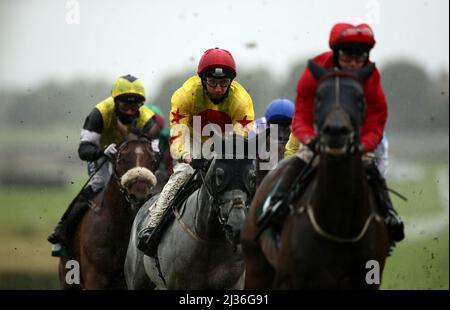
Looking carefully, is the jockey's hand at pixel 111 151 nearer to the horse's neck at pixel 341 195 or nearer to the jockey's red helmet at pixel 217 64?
the jockey's red helmet at pixel 217 64

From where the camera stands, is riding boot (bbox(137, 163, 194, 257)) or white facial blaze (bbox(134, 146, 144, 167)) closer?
riding boot (bbox(137, 163, 194, 257))

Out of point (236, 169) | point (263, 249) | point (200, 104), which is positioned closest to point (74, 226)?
point (200, 104)

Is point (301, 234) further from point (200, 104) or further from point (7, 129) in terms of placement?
point (7, 129)

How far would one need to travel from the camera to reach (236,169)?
9492 millimetres

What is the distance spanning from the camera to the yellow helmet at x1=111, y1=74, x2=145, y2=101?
40.3ft

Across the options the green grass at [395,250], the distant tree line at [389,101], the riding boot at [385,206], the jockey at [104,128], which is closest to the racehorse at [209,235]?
the riding boot at [385,206]

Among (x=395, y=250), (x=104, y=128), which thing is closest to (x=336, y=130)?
(x=104, y=128)

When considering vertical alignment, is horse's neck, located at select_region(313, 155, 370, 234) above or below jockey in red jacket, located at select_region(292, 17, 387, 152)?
below

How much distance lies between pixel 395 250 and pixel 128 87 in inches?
450

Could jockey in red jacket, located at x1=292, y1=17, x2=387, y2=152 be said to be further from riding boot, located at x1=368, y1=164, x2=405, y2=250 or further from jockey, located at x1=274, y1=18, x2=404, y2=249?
riding boot, located at x1=368, y1=164, x2=405, y2=250

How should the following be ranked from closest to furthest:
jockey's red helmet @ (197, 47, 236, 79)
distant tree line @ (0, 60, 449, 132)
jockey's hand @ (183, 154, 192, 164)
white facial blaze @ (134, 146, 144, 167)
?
jockey's hand @ (183, 154, 192, 164)
jockey's red helmet @ (197, 47, 236, 79)
white facial blaze @ (134, 146, 144, 167)
distant tree line @ (0, 60, 449, 132)

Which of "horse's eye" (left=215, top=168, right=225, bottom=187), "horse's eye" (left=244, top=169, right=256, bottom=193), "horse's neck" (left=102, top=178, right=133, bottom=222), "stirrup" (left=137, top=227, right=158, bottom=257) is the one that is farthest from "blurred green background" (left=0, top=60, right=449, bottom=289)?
"horse's eye" (left=215, top=168, right=225, bottom=187)

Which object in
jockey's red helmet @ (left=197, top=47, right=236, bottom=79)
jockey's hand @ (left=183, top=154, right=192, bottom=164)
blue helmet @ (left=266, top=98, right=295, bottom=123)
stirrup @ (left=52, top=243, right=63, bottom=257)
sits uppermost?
jockey's red helmet @ (left=197, top=47, right=236, bottom=79)

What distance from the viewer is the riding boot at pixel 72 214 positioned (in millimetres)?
12469
